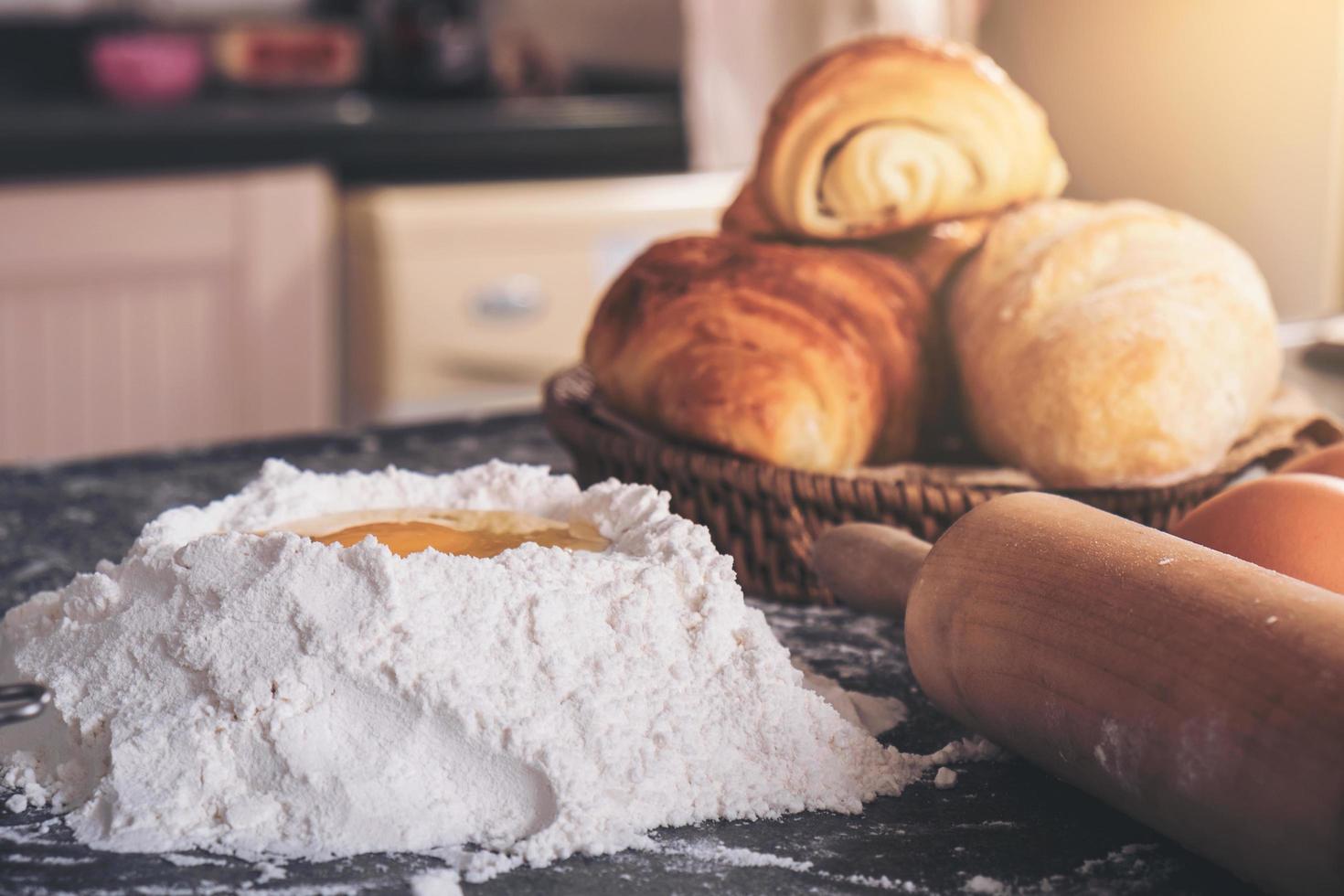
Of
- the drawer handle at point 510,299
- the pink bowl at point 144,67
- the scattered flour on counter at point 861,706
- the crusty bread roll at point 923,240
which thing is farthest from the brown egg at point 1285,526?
the pink bowl at point 144,67

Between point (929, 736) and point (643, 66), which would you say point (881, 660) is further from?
point (643, 66)

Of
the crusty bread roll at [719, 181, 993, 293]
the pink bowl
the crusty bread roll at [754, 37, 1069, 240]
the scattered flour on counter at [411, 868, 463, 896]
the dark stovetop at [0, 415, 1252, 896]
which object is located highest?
the pink bowl

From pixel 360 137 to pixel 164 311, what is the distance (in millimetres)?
388

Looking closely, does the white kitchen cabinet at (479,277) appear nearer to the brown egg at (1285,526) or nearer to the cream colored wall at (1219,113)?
the cream colored wall at (1219,113)

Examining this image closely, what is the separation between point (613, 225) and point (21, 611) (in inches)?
70.1

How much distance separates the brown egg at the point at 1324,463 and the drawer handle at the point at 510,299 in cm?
165

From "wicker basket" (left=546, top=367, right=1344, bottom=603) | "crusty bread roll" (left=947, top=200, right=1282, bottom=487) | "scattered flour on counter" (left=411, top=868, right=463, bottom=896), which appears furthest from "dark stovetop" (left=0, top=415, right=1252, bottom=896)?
"crusty bread roll" (left=947, top=200, right=1282, bottom=487)

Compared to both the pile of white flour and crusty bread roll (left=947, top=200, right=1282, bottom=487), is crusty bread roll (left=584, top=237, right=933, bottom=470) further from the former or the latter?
the pile of white flour

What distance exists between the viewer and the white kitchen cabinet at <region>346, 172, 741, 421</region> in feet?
7.28

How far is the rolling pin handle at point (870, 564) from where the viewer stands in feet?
2.35

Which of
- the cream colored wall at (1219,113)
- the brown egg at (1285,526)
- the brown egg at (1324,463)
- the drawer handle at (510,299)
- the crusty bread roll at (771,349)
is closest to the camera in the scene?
the brown egg at (1285,526)

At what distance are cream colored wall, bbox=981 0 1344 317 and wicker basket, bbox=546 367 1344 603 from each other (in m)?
1.45

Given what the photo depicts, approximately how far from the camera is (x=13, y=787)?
59 cm

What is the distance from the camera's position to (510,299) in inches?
91.2
